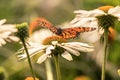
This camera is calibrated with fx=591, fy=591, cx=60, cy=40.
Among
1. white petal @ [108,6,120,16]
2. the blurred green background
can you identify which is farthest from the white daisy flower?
the blurred green background

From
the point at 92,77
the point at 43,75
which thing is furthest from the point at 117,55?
the point at 43,75

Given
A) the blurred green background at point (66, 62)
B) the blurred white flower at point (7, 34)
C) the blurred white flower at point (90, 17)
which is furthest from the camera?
the blurred green background at point (66, 62)

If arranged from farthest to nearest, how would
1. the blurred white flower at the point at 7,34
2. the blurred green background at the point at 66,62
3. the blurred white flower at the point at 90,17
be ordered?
1. the blurred green background at the point at 66,62
2. the blurred white flower at the point at 90,17
3. the blurred white flower at the point at 7,34

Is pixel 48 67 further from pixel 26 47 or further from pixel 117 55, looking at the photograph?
pixel 117 55

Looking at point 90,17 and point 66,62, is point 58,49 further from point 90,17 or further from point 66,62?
point 66,62

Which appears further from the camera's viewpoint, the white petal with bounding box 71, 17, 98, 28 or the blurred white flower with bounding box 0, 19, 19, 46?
the white petal with bounding box 71, 17, 98, 28

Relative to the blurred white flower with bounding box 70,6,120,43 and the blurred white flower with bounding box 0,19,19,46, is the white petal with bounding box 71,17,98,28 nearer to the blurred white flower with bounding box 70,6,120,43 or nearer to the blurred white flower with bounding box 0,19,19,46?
the blurred white flower with bounding box 70,6,120,43

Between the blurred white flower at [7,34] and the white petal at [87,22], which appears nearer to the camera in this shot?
the blurred white flower at [7,34]

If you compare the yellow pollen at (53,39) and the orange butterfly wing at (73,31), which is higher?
the orange butterfly wing at (73,31)

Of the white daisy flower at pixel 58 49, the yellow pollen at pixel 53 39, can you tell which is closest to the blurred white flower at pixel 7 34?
the white daisy flower at pixel 58 49

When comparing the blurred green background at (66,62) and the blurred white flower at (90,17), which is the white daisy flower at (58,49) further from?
the blurred green background at (66,62)

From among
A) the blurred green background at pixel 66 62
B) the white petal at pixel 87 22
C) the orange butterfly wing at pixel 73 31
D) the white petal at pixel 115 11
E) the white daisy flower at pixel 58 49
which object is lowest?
the blurred green background at pixel 66 62

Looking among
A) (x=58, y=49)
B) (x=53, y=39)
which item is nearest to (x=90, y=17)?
(x=58, y=49)
